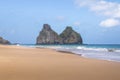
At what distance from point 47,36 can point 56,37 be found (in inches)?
253

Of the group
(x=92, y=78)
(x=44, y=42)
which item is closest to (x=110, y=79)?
(x=92, y=78)

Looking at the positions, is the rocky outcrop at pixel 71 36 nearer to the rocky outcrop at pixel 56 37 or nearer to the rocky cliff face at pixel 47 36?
the rocky outcrop at pixel 56 37

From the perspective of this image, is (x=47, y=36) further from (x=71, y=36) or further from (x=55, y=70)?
(x=55, y=70)

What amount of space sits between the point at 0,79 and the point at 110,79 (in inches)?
112

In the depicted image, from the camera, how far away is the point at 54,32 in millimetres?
137000

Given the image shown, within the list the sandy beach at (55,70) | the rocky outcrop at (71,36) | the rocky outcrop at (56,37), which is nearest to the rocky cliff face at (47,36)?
the rocky outcrop at (56,37)

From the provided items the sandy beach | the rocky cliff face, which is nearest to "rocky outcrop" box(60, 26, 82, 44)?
the rocky cliff face

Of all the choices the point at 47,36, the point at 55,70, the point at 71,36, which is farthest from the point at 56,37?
the point at 55,70

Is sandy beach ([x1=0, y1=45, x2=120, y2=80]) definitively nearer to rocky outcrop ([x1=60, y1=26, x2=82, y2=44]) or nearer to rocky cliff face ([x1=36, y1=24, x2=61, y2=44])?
rocky cliff face ([x1=36, y1=24, x2=61, y2=44])

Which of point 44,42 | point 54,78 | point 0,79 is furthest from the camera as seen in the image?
point 44,42

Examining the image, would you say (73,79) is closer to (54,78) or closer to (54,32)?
(54,78)

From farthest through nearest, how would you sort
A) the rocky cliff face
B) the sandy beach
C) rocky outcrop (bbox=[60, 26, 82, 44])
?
rocky outcrop (bbox=[60, 26, 82, 44])
the rocky cliff face
the sandy beach

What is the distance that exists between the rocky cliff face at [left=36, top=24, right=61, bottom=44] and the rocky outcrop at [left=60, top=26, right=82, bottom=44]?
13.6 ft

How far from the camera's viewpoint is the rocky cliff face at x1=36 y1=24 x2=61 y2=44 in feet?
436
